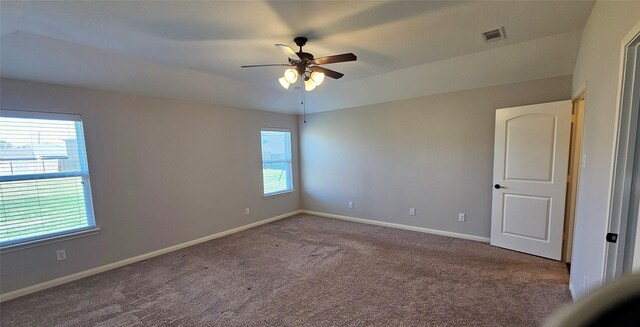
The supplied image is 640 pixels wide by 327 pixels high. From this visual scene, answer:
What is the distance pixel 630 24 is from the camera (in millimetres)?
1411

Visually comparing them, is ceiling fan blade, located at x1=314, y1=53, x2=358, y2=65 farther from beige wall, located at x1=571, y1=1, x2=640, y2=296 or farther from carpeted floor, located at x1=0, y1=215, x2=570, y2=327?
carpeted floor, located at x1=0, y1=215, x2=570, y2=327

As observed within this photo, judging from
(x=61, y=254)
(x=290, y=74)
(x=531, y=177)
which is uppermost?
(x=290, y=74)

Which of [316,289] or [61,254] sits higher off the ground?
[61,254]

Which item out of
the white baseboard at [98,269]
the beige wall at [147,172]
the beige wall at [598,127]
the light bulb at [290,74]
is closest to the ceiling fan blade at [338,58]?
the light bulb at [290,74]

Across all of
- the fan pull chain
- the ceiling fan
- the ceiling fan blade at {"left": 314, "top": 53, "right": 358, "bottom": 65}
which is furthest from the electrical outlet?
the fan pull chain

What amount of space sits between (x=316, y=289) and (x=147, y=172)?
2703 millimetres

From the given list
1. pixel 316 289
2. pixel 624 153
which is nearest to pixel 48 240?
pixel 316 289

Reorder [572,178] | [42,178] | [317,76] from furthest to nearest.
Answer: [572,178], [42,178], [317,76]

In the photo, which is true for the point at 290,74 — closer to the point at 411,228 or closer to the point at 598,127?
the point at 598,127

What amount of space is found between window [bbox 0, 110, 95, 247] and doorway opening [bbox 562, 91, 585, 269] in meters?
5.56

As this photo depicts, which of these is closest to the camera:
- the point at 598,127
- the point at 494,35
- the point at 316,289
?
the point at 598,127

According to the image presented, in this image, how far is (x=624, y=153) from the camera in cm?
150

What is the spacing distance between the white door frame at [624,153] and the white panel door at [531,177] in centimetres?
186

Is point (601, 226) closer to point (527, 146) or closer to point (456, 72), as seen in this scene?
point (527, 146)
